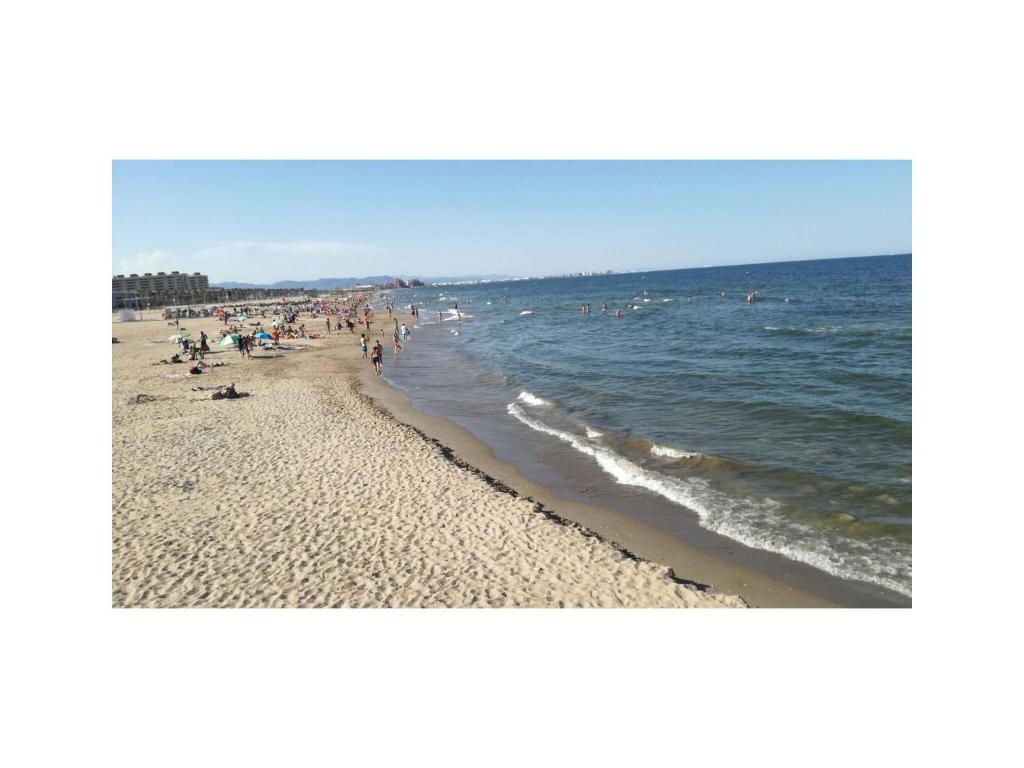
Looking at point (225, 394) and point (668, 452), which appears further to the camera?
point (225, 394)

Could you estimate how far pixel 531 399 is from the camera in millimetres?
17656

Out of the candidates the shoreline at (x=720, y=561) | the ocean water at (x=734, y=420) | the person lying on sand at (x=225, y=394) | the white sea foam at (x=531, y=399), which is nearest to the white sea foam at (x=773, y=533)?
the ocean water at (x=734, y=420)

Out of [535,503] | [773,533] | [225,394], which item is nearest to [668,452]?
[773,533]

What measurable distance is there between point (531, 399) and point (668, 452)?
22.6 feet

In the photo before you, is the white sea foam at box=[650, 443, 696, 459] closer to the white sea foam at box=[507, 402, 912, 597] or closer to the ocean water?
the ocean water

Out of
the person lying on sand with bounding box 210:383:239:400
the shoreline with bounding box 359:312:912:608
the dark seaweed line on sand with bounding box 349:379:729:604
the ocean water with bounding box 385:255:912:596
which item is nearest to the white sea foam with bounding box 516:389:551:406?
the ocean water with bounding box 385:255:912:596

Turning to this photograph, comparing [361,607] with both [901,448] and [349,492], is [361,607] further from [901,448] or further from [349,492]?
[901,448]

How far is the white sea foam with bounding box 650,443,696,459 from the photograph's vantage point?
444 inches

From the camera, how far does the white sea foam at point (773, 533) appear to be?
710 cm

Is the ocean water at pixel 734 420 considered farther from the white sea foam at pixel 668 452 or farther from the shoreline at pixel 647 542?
the shoreline at pixel 647 542

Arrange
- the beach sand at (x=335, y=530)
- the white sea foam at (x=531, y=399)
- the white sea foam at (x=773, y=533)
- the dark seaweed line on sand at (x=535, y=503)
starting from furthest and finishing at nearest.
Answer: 1. the white sea foam at (x=531, y=399)
2. the white sea foam at (x=773, y=533)
3. the dark seaweed line on sand at (x=535, y=503)
4. the beach sand at (x=335, y=530)

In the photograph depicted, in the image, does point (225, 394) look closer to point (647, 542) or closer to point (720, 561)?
point (647, 542)

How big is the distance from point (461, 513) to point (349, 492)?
7.59 feet

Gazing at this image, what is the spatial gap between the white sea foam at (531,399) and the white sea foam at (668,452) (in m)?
5.49
